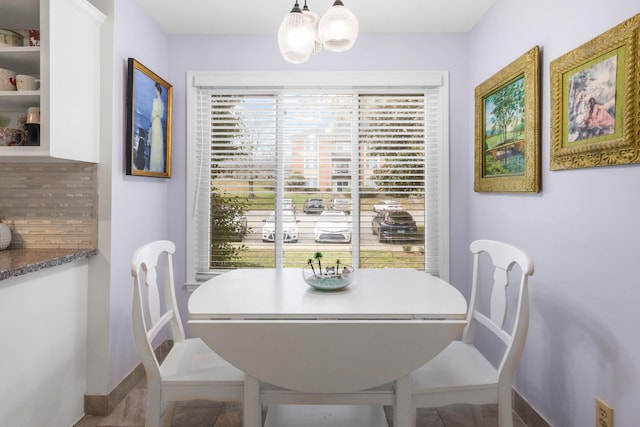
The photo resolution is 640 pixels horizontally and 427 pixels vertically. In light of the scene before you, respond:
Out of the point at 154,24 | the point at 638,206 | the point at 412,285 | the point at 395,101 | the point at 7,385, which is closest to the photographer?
the point at 638,206

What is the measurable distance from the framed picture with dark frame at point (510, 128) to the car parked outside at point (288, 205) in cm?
124

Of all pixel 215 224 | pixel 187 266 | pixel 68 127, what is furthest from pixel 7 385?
pixel 215 224

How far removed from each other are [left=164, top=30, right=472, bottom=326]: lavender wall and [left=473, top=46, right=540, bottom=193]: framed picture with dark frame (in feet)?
0.77

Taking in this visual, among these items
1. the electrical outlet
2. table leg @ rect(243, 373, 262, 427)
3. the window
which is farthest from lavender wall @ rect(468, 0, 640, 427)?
table leg @ rect(243, 373, 262, 427)

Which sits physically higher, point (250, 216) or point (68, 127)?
point (68, 127)

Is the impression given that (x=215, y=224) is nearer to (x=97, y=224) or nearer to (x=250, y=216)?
(x=250, y=216)

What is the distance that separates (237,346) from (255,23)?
6.84ft

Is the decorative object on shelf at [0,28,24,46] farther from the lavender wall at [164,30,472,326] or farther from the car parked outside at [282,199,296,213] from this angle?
the car parked outside at [282,199,296,213]

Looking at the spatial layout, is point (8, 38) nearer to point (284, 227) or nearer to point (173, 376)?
point (173, 376)

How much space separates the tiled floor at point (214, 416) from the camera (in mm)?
1832

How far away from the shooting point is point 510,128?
2.01 metres

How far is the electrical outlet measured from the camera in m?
1.34

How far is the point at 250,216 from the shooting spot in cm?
267

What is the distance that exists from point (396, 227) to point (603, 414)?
1.51m
